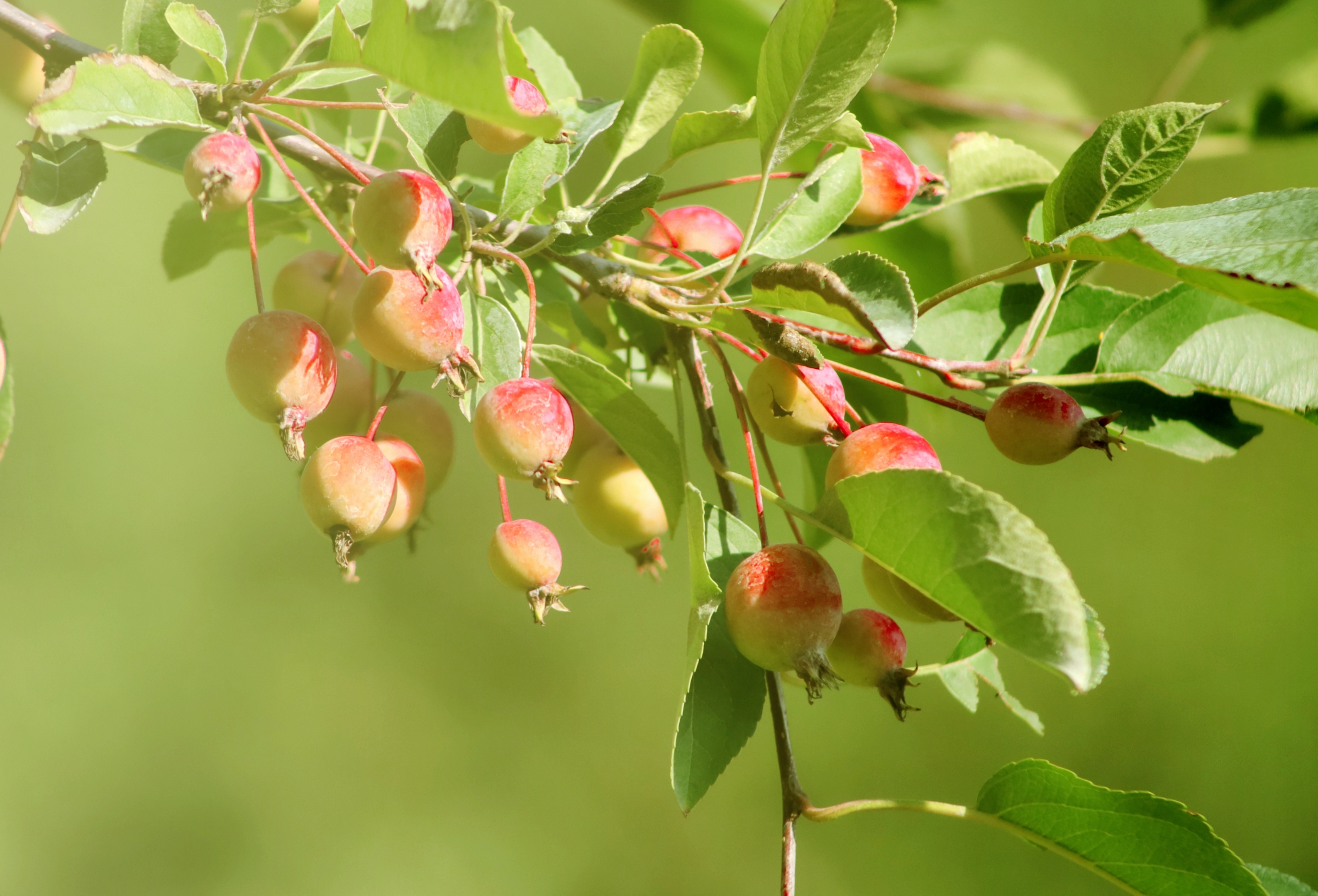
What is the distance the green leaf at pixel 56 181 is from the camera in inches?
20.4

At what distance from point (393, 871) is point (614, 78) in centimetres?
271

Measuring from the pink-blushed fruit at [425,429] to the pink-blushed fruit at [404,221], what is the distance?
197 millimetres

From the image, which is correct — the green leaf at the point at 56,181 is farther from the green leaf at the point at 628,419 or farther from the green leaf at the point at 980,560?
the green leaf at the point at 980,560

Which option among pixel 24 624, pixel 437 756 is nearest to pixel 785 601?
pixel 437 756

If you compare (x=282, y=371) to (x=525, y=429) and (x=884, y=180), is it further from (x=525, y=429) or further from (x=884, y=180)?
(x=884, y=180)

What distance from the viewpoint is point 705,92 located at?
133 inches

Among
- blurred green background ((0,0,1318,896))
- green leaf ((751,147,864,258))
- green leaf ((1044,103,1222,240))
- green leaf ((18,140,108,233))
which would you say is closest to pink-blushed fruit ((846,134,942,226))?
green leaf ((751,147,864,258))

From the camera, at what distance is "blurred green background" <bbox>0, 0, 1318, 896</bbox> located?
2637mm

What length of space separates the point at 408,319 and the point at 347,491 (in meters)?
0.11

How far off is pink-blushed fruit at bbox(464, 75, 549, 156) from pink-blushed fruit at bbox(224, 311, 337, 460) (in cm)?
15

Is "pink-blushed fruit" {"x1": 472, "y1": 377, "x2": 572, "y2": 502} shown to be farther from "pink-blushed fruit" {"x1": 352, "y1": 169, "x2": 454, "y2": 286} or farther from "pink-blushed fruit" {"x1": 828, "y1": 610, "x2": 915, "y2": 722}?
"pink-blushed fruit" {"x1": 828, "y1": 610, "x2": 915, "y2": 722}

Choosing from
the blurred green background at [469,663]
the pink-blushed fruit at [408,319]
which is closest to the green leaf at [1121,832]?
the pink-blushed fruit at [408,319]

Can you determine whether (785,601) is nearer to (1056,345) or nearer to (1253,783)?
(1056,345)

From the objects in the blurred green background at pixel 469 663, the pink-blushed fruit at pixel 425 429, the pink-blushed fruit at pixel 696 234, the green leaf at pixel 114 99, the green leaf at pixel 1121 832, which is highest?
the green leaf at pixel 114 99
